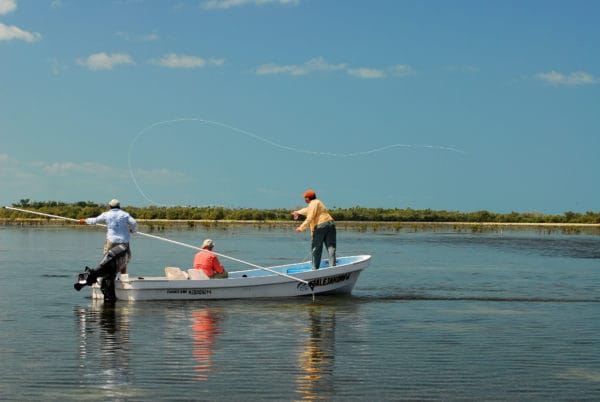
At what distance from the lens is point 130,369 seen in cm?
1115

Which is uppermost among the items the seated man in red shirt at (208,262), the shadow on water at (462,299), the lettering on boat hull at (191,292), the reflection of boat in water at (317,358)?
the seated man in red shirt at (208,262)

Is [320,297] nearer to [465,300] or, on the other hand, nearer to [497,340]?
[465,300]

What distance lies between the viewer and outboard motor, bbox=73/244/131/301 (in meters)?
18.4

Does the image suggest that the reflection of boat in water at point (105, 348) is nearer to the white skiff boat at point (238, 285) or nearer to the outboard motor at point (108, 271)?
the outboard motor at point (108, 271)

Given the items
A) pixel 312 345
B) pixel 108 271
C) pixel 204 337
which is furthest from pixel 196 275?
pixel 312 345

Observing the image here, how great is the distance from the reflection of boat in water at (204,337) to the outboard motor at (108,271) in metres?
2.17

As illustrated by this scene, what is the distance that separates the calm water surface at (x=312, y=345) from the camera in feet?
33.2

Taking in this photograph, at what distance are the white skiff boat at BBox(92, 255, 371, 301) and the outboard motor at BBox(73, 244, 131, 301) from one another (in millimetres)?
168

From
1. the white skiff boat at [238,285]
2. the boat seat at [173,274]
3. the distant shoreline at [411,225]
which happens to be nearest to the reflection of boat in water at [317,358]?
the white skiff boat at [238,285]

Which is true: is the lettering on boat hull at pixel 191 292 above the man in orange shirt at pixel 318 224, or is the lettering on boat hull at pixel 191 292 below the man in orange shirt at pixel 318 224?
below

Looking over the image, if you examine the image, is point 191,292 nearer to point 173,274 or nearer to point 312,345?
point 173,274

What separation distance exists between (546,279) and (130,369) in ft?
65.5

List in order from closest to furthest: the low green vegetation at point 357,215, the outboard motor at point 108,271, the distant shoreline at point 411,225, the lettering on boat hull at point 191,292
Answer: the outboard motor at point 108,271, the lettering on boat hull at point 191,292, the distant shoreline at point 411,225, the low green vegetation at point 357,215

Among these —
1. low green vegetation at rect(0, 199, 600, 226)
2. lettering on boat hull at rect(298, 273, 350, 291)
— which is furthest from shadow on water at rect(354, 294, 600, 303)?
low green vegetation at rect(0, 199, 600, 226)
